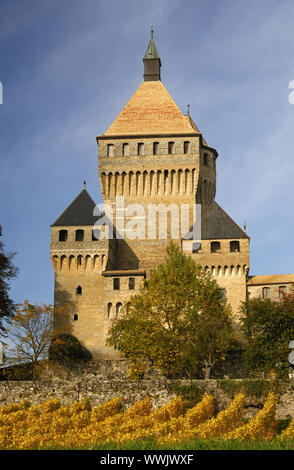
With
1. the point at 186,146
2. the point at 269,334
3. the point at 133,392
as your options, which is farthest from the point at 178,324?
the point at 186,146

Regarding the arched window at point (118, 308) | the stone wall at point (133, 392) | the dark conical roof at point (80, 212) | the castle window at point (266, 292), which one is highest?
the dark conical roof at point (80, 212)

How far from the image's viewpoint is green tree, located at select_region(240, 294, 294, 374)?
3547 centimetres

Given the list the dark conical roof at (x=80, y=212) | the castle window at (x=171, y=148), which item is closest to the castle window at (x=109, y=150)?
the dark conical roof at (x=80, y=212)

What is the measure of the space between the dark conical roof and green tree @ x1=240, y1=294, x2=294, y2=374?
60.1 ft

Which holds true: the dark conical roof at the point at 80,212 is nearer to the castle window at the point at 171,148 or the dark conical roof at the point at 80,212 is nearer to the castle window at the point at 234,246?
the castle window at the point at 171,148

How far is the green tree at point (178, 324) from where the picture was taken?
1549 inches

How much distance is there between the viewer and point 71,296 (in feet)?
166

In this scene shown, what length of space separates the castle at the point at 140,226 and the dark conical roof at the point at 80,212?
8 centimetres

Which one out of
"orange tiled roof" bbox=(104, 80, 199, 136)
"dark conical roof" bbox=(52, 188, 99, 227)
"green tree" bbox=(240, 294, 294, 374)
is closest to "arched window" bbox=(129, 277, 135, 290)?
"dark conical roof" bbox=(52, 188, 99, 227)

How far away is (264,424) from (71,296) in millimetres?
27330

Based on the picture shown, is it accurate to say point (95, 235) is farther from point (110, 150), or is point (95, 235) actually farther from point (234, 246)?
point (234, 246)

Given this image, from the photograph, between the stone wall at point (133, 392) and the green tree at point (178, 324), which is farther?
the green tree at point (178, 324)

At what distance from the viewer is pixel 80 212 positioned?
53219mm
